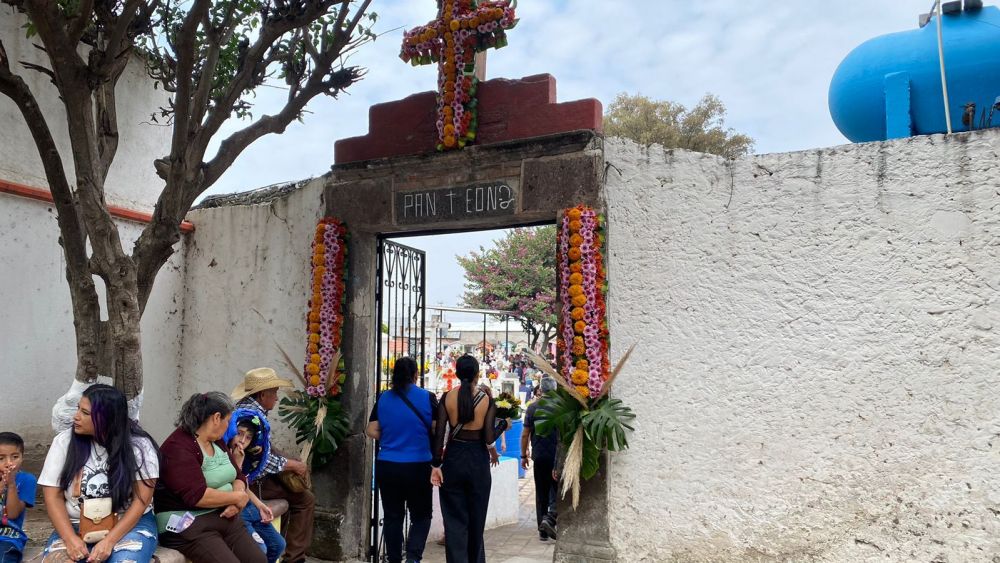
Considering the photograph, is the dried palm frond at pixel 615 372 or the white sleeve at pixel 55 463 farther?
the dried palm frond at pixel 615 372

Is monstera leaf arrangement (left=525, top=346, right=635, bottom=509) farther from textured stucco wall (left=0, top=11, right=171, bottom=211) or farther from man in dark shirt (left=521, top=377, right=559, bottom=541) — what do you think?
textured stucco wall (left=0, top=11, right=171, bottom=211)

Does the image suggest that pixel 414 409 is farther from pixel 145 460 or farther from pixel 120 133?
pixel 120 133

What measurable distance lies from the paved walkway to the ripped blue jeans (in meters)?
2.82

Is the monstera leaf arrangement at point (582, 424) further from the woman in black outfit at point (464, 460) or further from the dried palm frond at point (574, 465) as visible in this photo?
the woman in black outfit at point (464, 460)

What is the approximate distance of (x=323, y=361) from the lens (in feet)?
18.8

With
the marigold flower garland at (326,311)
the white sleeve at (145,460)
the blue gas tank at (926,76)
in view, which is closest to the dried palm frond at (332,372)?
the marigold flower garland at (326,311)

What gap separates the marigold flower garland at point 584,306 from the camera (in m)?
4.71

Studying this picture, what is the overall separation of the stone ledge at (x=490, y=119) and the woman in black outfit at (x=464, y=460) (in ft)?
5.40

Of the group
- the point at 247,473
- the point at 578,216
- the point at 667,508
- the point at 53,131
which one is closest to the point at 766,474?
the point at 667,508

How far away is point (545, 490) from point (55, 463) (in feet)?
13.8

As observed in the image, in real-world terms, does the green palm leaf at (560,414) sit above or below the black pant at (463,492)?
above

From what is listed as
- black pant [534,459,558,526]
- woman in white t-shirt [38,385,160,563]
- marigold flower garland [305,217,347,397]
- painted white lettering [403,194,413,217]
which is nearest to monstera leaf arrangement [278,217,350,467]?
marigold flower garland [305,217,347,397]

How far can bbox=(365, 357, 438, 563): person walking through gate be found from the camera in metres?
4.97

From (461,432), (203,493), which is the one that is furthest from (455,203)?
(203,493)
